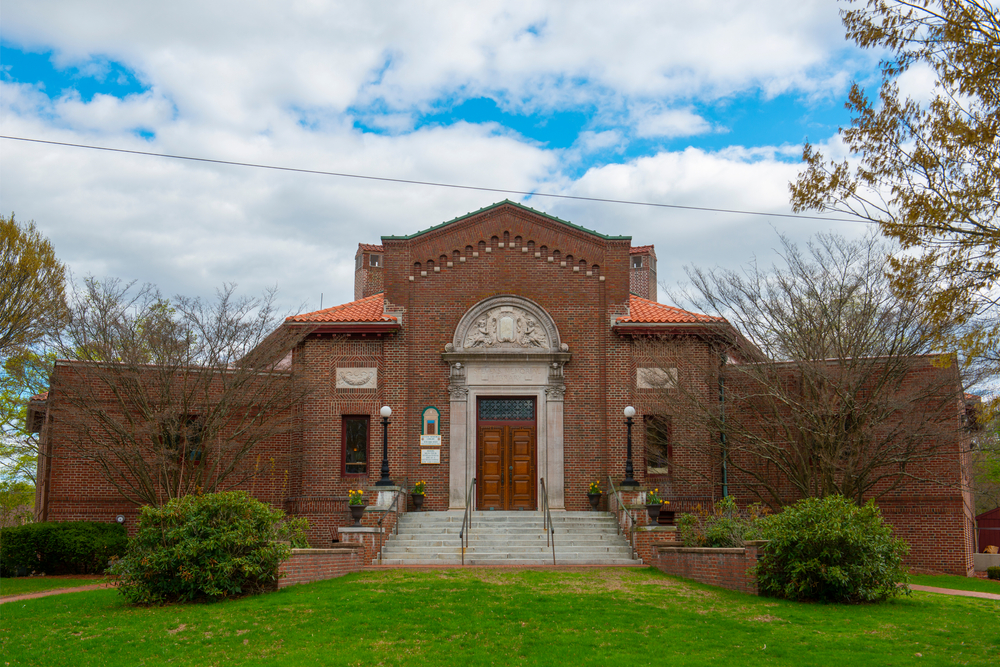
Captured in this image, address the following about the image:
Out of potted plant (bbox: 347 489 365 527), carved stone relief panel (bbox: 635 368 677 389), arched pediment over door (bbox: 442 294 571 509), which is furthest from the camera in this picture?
arched pediment over door (bbox: 442 294 571 509)

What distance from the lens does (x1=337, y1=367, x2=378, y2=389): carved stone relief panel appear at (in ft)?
73.2

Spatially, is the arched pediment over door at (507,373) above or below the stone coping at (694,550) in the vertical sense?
above

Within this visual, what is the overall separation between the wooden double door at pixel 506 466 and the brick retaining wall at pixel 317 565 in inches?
224

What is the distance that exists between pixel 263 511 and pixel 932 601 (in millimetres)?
10842

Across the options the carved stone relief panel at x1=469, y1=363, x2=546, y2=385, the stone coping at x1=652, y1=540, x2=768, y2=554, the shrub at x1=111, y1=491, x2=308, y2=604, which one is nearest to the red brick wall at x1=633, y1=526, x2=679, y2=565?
the stone coping at x1=652, y1=540, x2=768, y2=554

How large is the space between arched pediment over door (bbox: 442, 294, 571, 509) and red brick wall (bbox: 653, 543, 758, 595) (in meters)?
5.82

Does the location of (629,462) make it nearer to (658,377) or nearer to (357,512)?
(658,377)

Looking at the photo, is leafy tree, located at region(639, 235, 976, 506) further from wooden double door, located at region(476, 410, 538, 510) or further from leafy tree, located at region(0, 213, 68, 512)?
leafy tree, located at region(0, 213, 68, 512)

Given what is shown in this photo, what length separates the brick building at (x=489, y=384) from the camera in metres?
21.7

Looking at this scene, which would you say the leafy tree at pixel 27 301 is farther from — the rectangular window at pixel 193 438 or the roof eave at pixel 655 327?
the roof eave at pixel 655 327

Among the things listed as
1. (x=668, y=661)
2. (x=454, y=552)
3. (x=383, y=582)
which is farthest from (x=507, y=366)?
(x=668, y=661)

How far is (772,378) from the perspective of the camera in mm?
18859

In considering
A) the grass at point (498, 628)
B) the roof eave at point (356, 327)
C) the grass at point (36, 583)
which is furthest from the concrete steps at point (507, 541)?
the grass at point (36, 583)

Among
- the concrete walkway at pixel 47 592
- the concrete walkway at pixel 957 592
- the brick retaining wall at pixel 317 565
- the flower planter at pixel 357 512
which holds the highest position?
the flower planter at pixel 357 512
